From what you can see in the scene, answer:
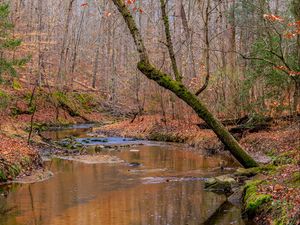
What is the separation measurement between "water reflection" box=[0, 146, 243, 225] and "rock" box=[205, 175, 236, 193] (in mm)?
294

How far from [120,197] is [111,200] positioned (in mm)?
425

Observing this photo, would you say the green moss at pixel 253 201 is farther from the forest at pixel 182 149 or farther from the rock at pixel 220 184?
the rock at pixel 220 184

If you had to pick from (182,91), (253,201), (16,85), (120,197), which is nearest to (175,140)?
(182,91)

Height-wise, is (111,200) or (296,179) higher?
(296,179)

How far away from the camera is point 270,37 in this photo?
63.7ft

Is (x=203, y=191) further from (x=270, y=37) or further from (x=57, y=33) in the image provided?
(x=57, y=33)

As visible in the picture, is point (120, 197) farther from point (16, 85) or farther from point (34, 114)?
point (16, 85)

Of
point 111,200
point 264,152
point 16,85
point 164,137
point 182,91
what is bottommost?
point 111,200

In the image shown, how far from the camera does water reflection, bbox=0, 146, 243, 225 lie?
33.2 feet

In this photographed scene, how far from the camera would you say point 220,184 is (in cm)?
1302

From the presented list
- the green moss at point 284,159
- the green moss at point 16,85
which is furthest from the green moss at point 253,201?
the green moss at point 16,85

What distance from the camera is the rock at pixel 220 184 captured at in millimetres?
12922

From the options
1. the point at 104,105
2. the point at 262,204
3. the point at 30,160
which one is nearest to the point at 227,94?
the point at 30,160

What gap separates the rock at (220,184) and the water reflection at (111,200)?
29cm
